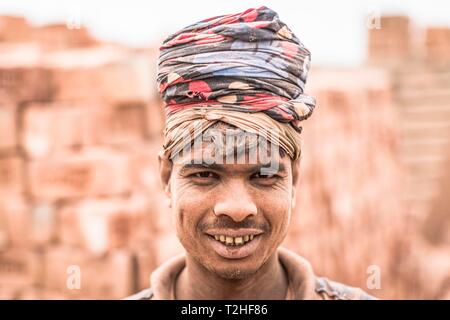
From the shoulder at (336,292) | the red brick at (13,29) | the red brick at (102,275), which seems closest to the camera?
the shoulder at (336,292)

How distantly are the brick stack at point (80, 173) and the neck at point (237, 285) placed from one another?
644cm

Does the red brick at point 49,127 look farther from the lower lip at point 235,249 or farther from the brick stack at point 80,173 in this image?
the lower lip at point 235,249

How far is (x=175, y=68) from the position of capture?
2.17 metres

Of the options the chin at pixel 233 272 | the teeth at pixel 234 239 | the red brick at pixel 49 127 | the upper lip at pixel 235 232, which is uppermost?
the red brick at pixel 49 127

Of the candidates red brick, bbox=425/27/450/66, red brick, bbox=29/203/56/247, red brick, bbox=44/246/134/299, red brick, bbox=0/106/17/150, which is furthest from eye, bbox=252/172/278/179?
red brick, bbox=425/27/450/66

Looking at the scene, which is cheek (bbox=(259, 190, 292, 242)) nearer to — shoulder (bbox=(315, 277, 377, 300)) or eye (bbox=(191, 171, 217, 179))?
eye (bbox=(191, 171, 217, 179))

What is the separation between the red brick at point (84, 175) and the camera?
29.1ft

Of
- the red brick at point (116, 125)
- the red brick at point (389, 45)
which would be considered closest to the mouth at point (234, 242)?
the red brick at point (116, 125)

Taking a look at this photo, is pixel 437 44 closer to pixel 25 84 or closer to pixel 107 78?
pixel 107 78

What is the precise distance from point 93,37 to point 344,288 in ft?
26.5

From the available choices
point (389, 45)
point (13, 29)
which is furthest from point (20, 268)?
point (389, 45)

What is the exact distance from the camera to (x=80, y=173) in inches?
353

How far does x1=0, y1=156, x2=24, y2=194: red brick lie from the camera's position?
946 centimetres

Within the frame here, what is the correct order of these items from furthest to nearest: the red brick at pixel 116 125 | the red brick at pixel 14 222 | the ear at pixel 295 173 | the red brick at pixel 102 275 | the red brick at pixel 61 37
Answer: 1. the red brick at pixel 61 37
2. the red brick at pixel 14 222
3. the red brick at pixel 116 125
4. the red brick at pixel 102 275
5. the ear at pixel 295 173
